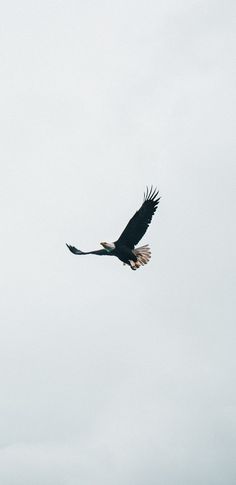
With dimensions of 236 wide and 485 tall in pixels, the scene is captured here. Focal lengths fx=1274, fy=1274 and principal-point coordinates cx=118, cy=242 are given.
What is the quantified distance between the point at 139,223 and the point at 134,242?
3.72ft

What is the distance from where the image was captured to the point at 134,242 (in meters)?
47.9

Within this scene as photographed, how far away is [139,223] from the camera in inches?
1853

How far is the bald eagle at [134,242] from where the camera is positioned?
46656 millimetres

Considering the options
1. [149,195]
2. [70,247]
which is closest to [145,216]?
[149,195]

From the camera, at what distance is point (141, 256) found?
159ft

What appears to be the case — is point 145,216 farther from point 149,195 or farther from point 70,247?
point 70,247

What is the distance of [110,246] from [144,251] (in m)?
1.49

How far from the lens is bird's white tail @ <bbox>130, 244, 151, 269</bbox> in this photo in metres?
48.2

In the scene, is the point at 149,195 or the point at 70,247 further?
the point at 70,247

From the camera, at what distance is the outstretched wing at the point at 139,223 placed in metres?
46.6

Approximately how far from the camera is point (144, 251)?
48625 mm

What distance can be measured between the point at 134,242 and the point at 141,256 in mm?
760

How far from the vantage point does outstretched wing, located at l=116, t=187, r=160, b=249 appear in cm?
4659

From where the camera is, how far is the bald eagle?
1837 inches
